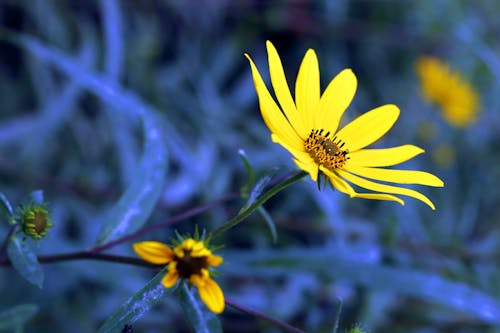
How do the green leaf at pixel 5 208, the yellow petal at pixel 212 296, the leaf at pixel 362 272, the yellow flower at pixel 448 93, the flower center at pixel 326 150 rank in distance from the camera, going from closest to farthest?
the yellow petal at pixel 212 296
the green leaf at pixel 5 208
the flower center at pixel 326 150
the leaf at pixel 362 272
the yellow flower at pixel 448 93

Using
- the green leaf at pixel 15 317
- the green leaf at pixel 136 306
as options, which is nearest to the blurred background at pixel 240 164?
the green leaf at pixel 15 317

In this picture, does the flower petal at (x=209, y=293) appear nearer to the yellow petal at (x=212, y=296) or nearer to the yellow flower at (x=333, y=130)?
the yellow petal at (x=212, y=296)

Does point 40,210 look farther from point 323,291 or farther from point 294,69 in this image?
point 294,69

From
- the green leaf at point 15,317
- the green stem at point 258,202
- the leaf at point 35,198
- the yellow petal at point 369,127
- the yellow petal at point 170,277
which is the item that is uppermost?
the yellow petal at point 369,127

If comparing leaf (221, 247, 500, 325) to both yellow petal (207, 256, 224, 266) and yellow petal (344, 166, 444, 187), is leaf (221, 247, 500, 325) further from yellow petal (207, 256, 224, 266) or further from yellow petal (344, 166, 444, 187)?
yellow petal (207, 256, 224, 266)

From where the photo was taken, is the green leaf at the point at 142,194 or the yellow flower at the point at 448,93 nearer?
the green leaf at the point at 142,194

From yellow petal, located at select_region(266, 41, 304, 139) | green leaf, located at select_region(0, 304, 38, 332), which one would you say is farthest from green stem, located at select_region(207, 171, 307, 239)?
green leaf, located at select_region(0, 304, 38, 332)
